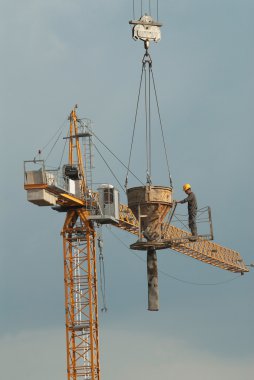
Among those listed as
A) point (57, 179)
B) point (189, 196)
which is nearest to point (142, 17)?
point (189, 196)

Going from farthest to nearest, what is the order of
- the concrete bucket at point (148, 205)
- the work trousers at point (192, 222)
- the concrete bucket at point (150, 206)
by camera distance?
the work trousers at point (192, 222) → the concrete bucket at point (148, 205) → the concrete bucket at point (150, 206)

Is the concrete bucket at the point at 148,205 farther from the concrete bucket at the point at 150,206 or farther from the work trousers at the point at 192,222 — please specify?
the work trousers at the point at 192,222

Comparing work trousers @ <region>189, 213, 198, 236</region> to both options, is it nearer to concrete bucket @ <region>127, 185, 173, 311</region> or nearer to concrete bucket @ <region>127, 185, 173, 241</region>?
concrete bucket @ <region>127, 185, 173, 311</region>

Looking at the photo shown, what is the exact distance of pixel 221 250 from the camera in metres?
176

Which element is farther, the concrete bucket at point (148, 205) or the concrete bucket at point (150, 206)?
the concrete bucket at point (148, 205)

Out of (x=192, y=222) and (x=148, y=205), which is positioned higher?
(x=148, y=205)

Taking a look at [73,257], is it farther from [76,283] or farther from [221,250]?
[221,250]

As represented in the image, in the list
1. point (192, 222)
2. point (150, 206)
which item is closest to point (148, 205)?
point (150, 206)

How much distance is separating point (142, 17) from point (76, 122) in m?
50.5

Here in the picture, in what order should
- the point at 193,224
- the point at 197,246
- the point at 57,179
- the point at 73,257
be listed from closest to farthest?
the point at 193,224 → the point at 57,179 → the point at 73,257 → the point at 197,246

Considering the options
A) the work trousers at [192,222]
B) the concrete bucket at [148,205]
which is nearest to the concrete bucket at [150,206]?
the concrete bucket at [148,205]

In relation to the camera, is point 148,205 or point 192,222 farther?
point 192,222

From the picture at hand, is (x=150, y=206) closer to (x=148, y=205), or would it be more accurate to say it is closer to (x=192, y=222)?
(x=148, y=205)

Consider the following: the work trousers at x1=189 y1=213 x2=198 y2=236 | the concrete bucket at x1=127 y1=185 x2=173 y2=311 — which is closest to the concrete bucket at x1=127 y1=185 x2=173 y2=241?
the concrete bucket at x1=127 y1=185 x2=173 y2=311
